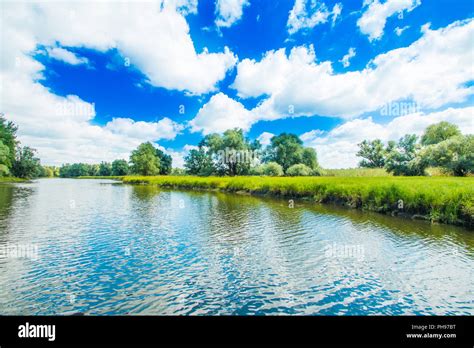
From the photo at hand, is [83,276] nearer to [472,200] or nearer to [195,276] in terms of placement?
[195,276]

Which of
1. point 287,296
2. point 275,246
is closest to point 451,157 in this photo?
point 275,246

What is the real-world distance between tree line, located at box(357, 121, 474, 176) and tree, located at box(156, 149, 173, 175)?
101246 mm

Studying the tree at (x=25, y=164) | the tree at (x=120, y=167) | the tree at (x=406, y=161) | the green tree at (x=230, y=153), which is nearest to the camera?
the tree at (x=406, y=161)

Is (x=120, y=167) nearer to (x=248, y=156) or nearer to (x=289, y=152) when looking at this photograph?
(x=248, y=156)

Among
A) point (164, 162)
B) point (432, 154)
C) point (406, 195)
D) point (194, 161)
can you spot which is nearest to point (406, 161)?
point (432, 154)

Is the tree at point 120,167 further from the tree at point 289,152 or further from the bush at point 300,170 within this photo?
the bush at point 300,170

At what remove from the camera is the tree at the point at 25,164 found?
9875 centimetres

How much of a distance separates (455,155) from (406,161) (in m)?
15.8

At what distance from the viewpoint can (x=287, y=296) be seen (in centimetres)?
746

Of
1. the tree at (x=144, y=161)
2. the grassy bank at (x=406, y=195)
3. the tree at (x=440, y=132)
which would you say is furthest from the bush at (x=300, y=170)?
the tree at (x=144, y=161)

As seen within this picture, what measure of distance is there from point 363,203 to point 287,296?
67.8 feet

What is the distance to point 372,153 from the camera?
85.8m

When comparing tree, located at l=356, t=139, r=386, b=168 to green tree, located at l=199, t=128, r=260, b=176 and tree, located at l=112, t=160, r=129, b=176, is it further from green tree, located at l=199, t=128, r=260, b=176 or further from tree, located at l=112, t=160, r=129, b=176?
tree, located at l=112, t=160, r=129, b=176

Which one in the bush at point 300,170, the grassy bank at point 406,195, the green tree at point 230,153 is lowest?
the grassy bank at point 406,195
